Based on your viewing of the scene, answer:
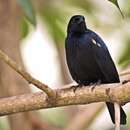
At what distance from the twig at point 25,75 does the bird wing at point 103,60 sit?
467mm

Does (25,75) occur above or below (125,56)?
above

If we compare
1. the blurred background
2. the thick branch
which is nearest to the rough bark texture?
the blurred background

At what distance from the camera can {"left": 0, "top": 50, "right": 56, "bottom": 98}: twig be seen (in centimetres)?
135

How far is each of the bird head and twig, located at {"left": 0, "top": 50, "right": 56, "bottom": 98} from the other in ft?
1.80

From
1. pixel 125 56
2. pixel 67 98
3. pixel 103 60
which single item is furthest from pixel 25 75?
pixel 125 56

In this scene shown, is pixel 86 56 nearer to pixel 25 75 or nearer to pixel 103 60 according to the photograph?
pixel 103 60

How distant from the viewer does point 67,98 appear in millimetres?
1567

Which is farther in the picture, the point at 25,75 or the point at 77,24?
the point at 77,24

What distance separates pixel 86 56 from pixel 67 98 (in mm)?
483

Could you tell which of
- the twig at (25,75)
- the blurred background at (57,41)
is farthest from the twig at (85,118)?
the twig at (25,75)

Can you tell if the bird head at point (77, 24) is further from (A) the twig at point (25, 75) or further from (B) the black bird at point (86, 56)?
(A) the twig at point (25, 75)

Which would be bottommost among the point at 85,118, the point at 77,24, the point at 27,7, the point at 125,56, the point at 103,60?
the point at 85,118

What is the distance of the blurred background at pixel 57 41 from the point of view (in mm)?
2322

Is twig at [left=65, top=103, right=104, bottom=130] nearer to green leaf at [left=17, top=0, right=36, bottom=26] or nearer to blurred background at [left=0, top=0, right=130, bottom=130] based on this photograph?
blurred background at [left=0, top=0, right=130, bottom=130]
